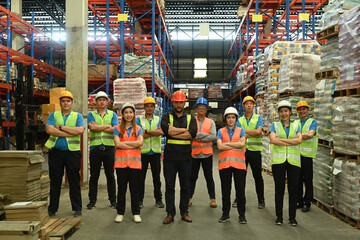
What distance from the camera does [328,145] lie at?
557 centimetres

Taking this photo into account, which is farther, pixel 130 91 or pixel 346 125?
pixel 130 91

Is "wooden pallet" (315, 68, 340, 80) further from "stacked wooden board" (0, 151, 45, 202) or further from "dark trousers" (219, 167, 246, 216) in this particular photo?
"stacked wooden board" (0, 151, 45, 202)

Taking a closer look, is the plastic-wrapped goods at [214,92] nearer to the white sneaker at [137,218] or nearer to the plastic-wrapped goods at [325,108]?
the plastic-wrapped goods at [325,108]

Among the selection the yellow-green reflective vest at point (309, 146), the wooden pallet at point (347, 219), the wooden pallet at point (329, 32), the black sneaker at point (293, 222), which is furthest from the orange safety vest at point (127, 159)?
the wooden pallet at point (329, 32)

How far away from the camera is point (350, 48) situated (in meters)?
4.94

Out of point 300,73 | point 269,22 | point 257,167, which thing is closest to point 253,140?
point 257,167

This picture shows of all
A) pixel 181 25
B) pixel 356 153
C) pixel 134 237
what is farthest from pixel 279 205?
pixel 181 25

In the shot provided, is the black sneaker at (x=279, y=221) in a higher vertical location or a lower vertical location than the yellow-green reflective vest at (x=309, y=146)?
lower

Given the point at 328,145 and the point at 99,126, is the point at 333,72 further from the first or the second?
the point at 99,126

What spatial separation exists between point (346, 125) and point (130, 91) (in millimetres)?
6227

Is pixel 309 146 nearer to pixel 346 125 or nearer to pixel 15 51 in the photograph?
pixel 346 125

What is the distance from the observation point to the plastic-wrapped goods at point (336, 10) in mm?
5375

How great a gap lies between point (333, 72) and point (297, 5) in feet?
41.1

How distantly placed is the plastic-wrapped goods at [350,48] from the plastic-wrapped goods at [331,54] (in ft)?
1.02
